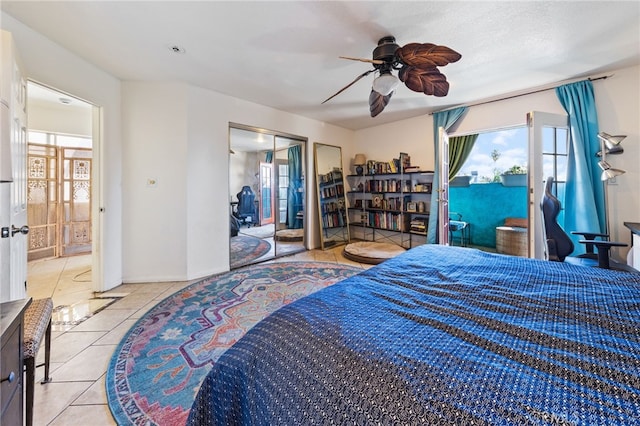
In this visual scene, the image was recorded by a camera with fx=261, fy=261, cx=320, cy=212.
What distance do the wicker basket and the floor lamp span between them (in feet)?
4.11

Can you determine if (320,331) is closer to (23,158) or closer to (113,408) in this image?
(113,408)

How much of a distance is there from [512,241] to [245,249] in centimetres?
441

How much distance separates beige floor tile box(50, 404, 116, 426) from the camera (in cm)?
126

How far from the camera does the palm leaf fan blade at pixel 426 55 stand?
6.13ft

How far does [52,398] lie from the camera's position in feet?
4.66

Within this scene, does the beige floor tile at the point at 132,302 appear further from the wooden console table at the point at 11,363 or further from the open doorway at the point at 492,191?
the open doorway at the point at 492,191

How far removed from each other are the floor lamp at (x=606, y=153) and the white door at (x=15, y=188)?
491 centimetres

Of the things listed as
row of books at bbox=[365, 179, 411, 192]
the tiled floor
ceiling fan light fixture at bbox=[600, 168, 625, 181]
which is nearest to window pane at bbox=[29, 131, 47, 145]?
the tiled floor

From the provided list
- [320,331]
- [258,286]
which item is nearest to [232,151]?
[258,286]

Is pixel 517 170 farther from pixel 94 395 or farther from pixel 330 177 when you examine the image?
pixel 94 395

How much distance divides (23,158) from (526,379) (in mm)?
3063

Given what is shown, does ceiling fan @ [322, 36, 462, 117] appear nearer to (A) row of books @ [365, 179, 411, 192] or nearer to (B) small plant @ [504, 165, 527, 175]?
(A) row of books @ [365, 179, 411, 192]

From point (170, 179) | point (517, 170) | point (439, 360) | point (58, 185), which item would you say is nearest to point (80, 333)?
point (170, 179)

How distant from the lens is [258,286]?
119 inches
